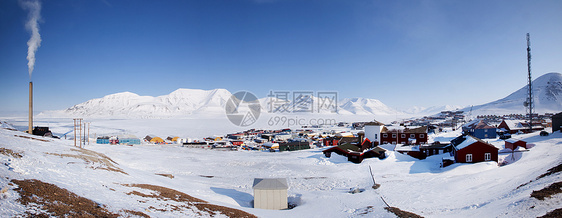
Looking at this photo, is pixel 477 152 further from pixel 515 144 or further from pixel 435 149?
pixel 435 149

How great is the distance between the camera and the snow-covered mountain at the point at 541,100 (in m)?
149

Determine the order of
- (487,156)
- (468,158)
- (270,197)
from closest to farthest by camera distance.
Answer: (270,197) → (487,156) → (468,158)

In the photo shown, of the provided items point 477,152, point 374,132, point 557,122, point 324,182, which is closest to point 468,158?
point 477,152

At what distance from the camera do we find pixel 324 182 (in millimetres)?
20500

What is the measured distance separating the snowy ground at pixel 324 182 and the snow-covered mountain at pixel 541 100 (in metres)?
165

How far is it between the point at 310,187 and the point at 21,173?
1582cm

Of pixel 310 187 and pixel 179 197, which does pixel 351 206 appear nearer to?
pixel 310 187

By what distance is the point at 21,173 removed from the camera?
9.26 metres

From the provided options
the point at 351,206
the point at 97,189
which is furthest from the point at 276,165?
the point at 97,189

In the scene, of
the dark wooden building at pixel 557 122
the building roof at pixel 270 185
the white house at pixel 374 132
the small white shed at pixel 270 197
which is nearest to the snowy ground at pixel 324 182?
the small white shed at pixel 270 197

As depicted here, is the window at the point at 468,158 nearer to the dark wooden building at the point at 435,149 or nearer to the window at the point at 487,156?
the window at the point at 487,156

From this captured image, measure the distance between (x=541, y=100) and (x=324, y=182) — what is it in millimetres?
215886

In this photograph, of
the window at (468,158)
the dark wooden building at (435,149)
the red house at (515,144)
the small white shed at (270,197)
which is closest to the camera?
the small white shed at (270,197)

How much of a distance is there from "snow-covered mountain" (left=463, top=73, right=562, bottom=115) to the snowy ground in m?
165
